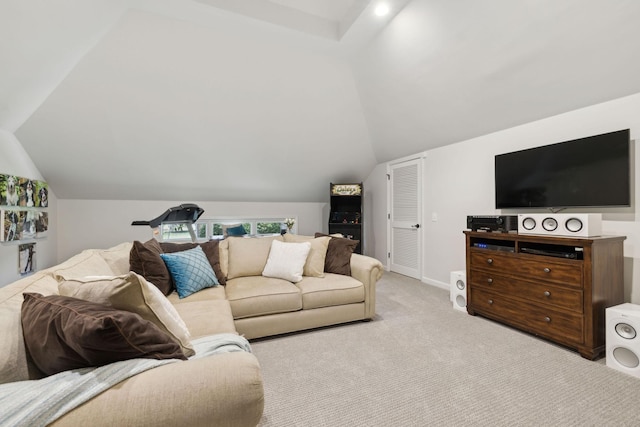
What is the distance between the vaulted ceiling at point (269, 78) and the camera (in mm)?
2143

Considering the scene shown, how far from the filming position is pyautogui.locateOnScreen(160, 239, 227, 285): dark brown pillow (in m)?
2.62

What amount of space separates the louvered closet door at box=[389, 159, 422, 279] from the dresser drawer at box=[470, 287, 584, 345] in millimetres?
1478

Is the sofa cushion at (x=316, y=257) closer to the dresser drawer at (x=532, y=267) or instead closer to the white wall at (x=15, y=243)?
the dresser drawer at (x=532, y=267)

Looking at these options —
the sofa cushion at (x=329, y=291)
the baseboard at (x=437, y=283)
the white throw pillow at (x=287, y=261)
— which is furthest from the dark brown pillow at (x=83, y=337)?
the baseboard at (x=437, y=283)

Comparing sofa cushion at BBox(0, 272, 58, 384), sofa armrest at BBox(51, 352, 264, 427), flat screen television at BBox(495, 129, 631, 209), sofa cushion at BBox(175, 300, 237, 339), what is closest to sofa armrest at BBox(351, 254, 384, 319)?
sofa cushion at BBox(175, 300, 237, 339)

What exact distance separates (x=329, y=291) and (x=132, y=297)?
1.74 meters

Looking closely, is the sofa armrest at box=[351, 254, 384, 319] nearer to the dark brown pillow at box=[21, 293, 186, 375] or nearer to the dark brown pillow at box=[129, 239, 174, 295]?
the dark brown pillow at box=[129, 239, 174, 295]

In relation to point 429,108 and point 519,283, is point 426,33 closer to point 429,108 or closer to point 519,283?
point 429,108

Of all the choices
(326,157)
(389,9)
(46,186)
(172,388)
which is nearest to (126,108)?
(46,186)

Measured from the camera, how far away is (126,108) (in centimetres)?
329

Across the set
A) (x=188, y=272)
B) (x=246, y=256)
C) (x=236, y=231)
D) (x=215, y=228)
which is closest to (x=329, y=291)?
(x=246, y=256)

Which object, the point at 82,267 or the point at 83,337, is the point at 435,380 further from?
the point at 82,267

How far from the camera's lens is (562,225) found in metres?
2.19

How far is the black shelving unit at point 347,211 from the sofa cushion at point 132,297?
413 cm
